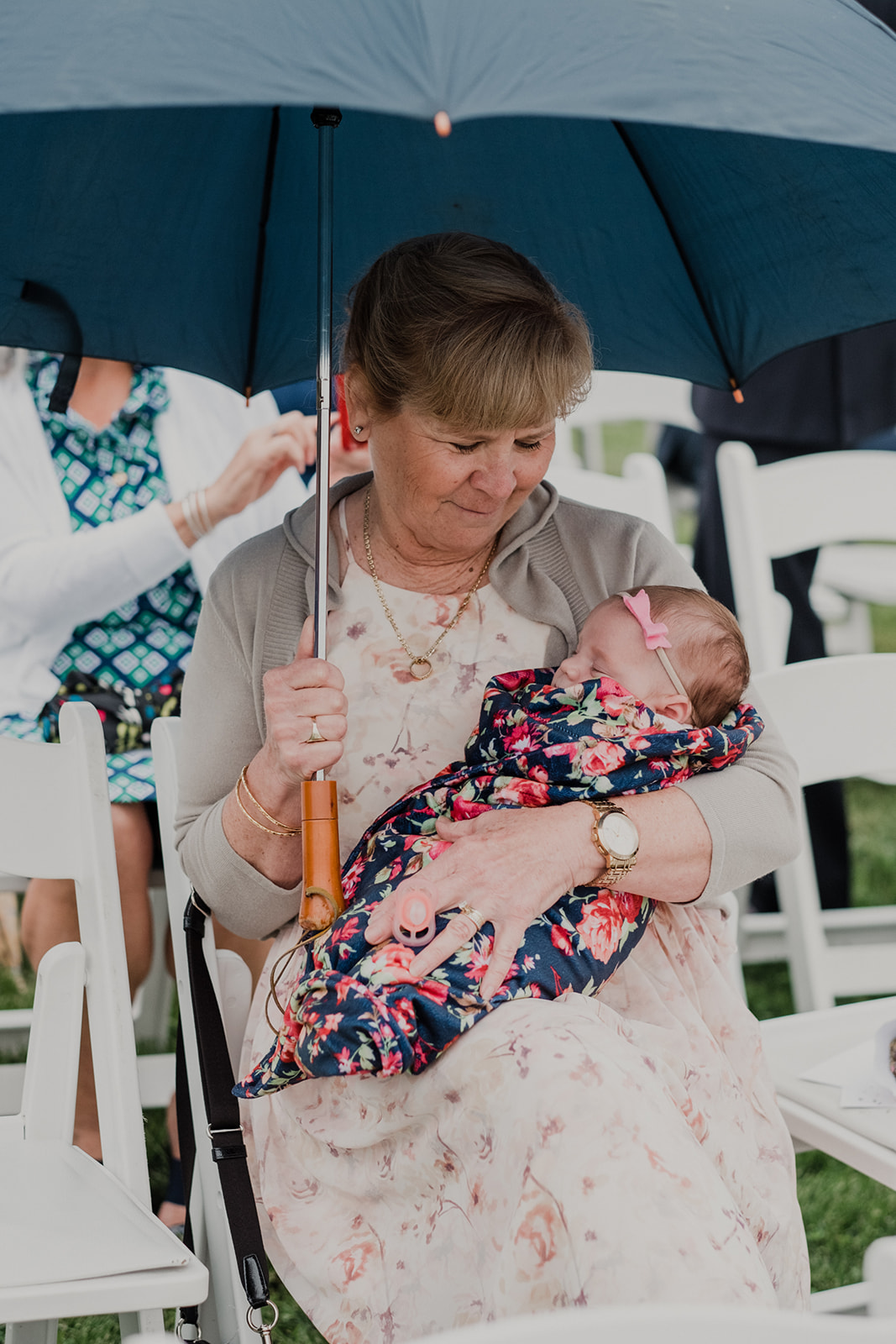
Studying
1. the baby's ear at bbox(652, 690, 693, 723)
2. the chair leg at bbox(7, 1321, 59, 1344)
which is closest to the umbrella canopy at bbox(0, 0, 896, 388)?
the baby's ear at bbox(652, 690, 693, 723)

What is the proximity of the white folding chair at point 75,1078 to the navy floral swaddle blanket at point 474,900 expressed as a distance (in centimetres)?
22

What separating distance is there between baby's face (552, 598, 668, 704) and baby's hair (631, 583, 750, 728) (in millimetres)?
39

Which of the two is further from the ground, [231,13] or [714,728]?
[231,13]

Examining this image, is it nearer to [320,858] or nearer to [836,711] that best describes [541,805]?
[320,858]

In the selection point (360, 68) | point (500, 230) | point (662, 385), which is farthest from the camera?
point (662, 385)

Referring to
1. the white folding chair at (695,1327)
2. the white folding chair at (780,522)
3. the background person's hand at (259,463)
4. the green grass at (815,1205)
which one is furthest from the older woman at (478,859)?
the white folding chair at (780,522)

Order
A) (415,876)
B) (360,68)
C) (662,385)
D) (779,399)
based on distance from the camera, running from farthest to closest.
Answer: (662,385)
(779,399)
(415,876)
(360,68)

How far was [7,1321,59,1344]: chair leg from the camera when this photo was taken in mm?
1688

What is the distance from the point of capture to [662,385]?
562 cm

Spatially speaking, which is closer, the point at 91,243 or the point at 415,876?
the point at 415,876

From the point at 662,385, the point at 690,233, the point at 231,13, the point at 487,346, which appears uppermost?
the point at 662,385

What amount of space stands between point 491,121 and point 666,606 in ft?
2.78

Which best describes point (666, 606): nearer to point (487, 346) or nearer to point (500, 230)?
point (487, 346)

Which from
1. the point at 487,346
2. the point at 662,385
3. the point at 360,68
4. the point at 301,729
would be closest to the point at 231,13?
the point at 360,68
